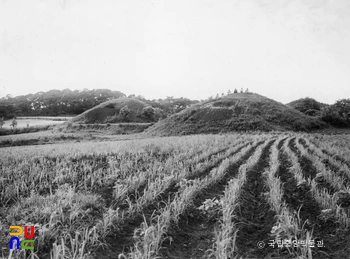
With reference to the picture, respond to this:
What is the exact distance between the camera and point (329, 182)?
650 centimetres

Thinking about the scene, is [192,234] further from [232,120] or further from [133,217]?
[232,120]

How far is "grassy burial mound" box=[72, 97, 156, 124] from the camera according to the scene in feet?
192

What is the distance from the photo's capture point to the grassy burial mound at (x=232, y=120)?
135 feet

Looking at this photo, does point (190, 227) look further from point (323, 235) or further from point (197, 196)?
point (323, 235)

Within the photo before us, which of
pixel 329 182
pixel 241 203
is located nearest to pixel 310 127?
pixel 329 182

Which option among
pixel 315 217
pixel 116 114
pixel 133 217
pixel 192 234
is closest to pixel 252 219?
pixel 315 217

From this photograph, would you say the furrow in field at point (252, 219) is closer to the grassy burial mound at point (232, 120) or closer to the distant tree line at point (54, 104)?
the grassy burial mound at point (232, 120)

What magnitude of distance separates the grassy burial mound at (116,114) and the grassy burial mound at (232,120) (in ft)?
55.2

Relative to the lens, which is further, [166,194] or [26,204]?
[166,194]

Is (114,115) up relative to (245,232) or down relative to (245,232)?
up

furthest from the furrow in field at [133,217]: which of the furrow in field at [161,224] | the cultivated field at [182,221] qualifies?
the furrow in field at [161,224]

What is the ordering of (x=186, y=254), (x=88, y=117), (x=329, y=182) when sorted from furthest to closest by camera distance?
1. (x=88, y=117)
2. (x=329, y=182)
3. (x=186, y=254)

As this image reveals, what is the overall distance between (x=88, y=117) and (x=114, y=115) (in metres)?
7.06

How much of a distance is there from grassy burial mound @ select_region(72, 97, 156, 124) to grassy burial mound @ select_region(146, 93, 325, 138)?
16.8 meters
